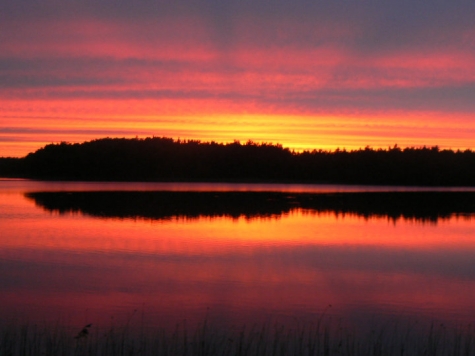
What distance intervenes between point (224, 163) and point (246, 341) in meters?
54.0

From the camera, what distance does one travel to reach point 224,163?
59750 millimetres

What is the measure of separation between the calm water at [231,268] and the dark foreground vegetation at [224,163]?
38.0 meters

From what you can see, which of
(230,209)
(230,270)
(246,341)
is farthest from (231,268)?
(230,209)

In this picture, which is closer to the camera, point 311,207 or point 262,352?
point 262,352

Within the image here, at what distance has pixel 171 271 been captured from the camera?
9453mm

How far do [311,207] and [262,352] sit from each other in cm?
1793

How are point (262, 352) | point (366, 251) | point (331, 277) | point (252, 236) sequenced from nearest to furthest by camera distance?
1. point (262, 352)
2. point (331, 277)
3. point (366, 251)
4. point (252, 236)

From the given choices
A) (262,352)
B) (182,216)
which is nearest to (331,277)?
(262,352)

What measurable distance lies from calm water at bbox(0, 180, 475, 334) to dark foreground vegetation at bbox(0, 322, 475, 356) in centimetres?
43

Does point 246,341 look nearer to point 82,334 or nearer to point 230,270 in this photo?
point 82,334

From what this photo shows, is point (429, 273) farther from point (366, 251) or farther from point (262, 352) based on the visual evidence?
point (262, 352)

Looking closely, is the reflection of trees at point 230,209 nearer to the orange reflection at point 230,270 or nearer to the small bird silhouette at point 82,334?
the orange reflection at point 230,270

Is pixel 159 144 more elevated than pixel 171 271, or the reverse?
pixel 159 144

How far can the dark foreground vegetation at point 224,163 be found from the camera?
184ft
